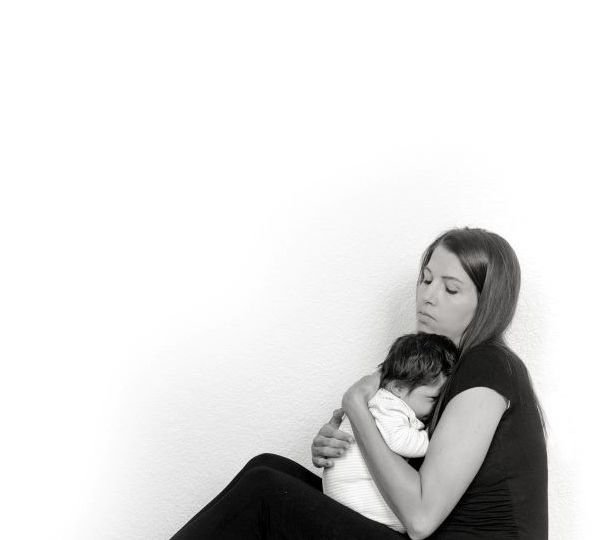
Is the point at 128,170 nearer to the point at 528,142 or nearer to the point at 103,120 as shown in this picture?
the point at 103,120

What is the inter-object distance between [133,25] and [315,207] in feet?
2.12

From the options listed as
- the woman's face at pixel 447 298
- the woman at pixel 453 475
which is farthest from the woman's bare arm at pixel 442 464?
the woman's face at pixel 447 298

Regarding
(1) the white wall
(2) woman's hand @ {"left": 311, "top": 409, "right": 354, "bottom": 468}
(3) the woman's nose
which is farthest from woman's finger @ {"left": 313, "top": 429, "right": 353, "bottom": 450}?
(1) the white wall

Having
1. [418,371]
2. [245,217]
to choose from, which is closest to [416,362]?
[418,371]

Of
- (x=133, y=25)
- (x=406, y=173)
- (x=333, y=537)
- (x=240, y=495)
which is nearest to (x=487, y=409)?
(x=333, y=537)

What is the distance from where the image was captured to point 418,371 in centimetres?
166

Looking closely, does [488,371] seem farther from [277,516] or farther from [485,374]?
[277,516]

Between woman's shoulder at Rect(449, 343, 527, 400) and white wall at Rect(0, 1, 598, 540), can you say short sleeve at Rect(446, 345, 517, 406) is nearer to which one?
woman's shoulder at Rect(449, 343, 527, 400)

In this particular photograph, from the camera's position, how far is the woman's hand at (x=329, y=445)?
1.68 m

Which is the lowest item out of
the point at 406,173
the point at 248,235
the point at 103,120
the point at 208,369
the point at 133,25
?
the point at 208,369

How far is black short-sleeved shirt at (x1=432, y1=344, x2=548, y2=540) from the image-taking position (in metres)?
1.59

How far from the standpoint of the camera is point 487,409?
155 centimetres

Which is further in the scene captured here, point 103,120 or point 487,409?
point 103,120

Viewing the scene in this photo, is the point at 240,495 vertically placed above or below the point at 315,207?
below
